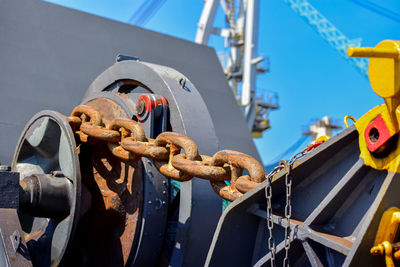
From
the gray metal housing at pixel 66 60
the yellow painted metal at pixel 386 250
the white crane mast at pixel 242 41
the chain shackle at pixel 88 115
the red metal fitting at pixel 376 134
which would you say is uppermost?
the white crane mast at pixel 242 41

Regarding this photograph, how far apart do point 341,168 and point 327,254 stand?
27 centimetres

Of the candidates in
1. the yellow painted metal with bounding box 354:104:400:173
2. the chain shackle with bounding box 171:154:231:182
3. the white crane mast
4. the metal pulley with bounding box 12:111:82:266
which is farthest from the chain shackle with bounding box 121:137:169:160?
the white crane mast

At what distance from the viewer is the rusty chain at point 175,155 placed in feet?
5.18

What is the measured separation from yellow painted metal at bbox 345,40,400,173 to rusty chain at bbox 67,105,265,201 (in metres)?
0.45

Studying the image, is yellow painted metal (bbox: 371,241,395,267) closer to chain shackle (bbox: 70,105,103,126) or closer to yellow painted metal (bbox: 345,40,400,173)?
yellow painted metal (bbox: 345,40,400,173)

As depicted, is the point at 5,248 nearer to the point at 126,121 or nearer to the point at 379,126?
the point at 126,121

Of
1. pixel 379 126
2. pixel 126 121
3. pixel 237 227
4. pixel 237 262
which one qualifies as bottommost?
pixel 237 262

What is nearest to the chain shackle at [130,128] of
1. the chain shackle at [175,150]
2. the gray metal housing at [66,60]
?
the chain shackle at [175,150]

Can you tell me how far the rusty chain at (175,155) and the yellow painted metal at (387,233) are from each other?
17.1 inches

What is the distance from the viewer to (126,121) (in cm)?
221

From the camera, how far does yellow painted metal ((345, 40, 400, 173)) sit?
3.70ft

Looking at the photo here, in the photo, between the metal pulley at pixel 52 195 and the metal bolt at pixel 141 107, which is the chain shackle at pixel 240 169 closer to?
the metal bolt at pixel 141 107

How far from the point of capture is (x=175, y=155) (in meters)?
1.89

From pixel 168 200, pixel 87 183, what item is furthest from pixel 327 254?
pixel 87 183
